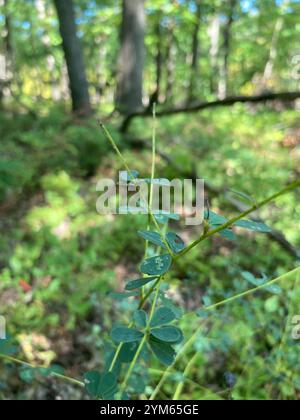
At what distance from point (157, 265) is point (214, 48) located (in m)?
14.9

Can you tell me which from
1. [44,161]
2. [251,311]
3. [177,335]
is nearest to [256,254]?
[251,311]

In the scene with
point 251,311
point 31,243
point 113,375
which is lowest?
point 31,243

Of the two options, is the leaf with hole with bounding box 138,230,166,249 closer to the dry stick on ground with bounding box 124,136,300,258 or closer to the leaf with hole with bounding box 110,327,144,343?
the leaf with hole with bounding box 110,327,144,343

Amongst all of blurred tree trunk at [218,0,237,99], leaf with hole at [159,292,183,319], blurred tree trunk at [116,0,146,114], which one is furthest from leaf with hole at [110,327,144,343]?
blurred tree trunk at [218,0,237,99]

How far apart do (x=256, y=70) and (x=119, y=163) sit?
1386cm

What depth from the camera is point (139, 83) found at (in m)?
6.60

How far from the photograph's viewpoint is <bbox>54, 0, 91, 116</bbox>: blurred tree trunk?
6.02 meters

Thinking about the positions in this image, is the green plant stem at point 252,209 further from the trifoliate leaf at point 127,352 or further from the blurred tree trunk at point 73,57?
the blurred tree trunk at point 73,57

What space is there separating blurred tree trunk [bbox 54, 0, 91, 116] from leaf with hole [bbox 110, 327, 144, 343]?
5333mm

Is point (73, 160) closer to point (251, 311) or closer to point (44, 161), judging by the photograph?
point (44, 161)

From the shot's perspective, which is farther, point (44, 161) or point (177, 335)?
point (44, 161)

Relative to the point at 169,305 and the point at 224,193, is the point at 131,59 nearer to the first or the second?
the point at 224,193

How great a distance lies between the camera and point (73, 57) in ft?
20.9

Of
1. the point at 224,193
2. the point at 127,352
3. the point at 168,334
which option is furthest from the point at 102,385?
the point at 224,193
